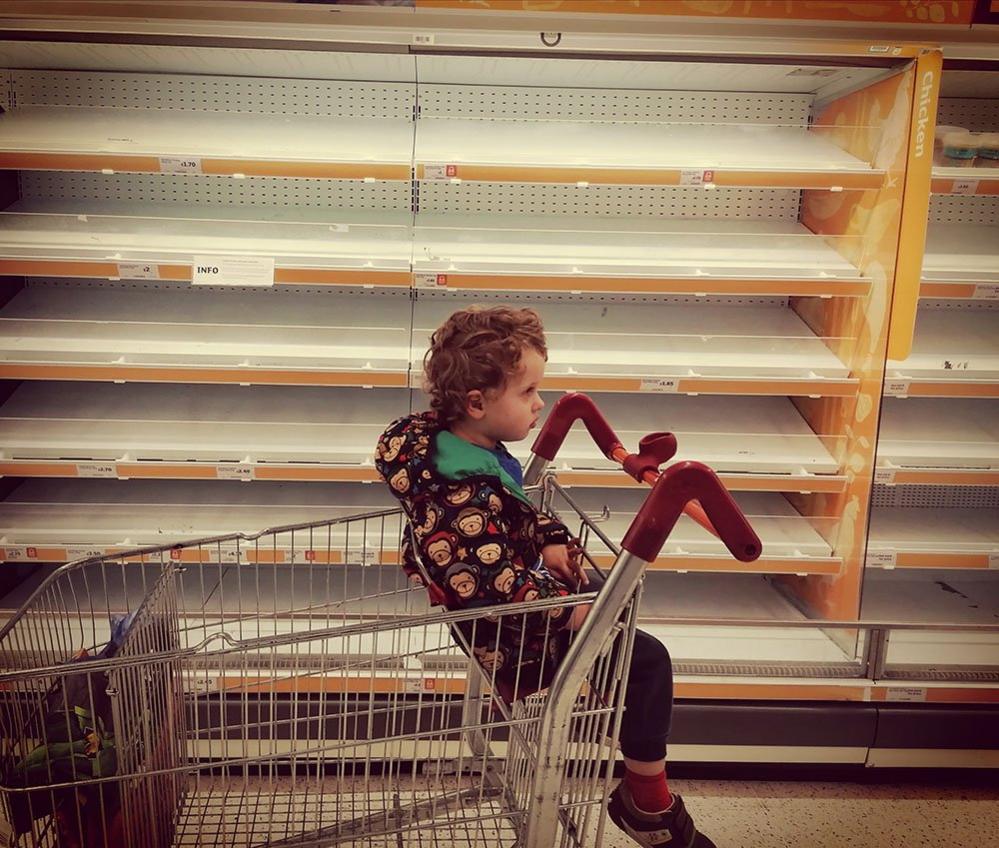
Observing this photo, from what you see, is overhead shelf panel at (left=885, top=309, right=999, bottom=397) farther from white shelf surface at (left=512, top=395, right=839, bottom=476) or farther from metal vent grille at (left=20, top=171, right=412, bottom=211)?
metal vent grille at (left=20, top=171, right=412, bottom=211)

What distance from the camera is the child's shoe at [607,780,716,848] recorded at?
1865 millimetres

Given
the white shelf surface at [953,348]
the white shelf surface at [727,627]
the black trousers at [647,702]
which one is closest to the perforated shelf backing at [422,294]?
the white shelf surface at [953,348]

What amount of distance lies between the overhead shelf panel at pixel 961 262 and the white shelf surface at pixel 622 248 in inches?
8.7

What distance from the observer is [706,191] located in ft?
10.3

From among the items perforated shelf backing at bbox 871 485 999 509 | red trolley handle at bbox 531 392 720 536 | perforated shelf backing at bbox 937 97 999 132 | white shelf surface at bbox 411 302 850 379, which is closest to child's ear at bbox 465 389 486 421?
red trolley handle at bbox 531 392 720 536

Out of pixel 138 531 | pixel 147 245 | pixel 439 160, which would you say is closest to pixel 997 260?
pixel 439 160

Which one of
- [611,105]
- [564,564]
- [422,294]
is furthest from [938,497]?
[564,564]

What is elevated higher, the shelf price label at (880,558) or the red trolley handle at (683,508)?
the red trolley handle at (683,508)

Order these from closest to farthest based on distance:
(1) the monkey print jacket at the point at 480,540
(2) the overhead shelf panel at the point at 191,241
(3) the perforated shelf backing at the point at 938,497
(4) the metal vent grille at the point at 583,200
→ (1) the monkey print jacket at the point at 480,540, (2) the overhead shelf panel at the point at 191,241, (4) the metal vent grille at the point at 583,200, (3) the perforated shelf backing at the point at 938,497

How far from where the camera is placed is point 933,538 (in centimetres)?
293

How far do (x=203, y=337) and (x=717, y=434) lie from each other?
157cm

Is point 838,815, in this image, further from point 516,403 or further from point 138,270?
point 138,270

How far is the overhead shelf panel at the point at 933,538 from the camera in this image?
280cm

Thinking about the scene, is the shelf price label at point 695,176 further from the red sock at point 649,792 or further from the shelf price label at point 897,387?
the red sock at point 649,792
